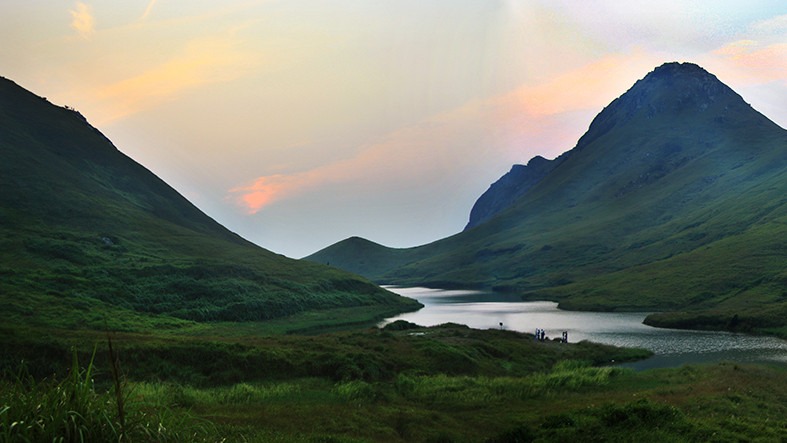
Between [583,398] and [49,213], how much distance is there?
148119 mm

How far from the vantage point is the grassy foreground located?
1173 centimetres

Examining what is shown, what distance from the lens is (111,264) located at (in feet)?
367

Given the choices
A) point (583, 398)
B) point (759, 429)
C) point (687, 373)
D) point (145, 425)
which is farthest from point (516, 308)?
point (145, 425)

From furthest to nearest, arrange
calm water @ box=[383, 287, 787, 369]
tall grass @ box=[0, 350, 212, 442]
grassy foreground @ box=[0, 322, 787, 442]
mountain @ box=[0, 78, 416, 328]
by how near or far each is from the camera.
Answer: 1. mountain @ box=[0, 78, 416, 328]
2. calm water @ box=[383, 287, 787, 369]
3. grassy foreground @ box=[0, 322, 787, 442]
4. tall grass @ box=[0, 350, 212, 442]

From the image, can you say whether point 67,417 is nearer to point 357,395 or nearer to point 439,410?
point 439,410

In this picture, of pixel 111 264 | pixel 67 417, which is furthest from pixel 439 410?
pixel 111 264

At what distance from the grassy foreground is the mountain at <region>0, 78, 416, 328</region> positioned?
34193 millimetres

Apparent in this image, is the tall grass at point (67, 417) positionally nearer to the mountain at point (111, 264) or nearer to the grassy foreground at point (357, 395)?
the grassy foreground at point (357, 395)

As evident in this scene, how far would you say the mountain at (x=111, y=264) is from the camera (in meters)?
87.4

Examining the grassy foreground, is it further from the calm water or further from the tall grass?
the calm water

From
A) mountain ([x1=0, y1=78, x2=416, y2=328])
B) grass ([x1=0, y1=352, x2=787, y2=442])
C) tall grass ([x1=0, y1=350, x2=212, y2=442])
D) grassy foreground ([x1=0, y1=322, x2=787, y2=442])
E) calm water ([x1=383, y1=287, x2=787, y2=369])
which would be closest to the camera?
tall grass ([x1=0, y1=350, x2=212, y2=442])

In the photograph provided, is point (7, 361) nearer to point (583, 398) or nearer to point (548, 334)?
point (583, 398)

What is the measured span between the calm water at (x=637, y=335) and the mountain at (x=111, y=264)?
36.3 metres

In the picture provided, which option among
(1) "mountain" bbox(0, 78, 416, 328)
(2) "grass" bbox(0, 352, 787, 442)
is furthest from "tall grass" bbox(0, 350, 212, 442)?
(1) "mountain" bbox(0, 78, 416, 328)
